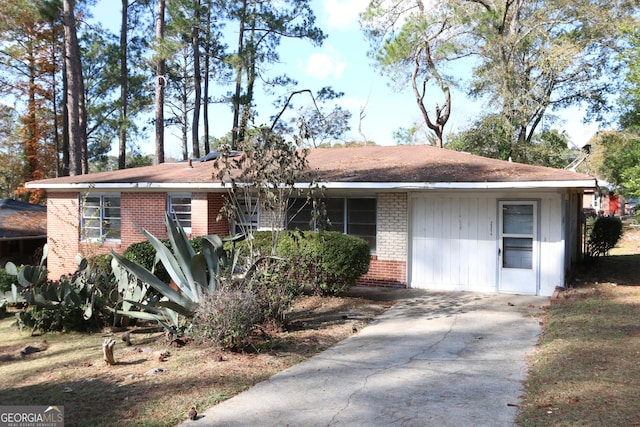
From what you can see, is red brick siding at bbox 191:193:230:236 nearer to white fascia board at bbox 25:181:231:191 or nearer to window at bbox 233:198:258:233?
white fascia board at bbox 25:181:231:191

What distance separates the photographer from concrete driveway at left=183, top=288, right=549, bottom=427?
499 cm

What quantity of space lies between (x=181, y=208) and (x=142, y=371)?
30.8ft

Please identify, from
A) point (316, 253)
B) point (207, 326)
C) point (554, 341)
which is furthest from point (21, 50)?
point (554, 341)

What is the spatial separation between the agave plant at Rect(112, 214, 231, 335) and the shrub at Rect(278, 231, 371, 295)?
2664 mm

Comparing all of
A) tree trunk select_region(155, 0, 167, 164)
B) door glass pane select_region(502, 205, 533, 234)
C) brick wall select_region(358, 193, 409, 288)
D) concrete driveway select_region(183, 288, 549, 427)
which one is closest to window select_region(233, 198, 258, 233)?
concrete driveway select_region(183, 288, 549, 427)

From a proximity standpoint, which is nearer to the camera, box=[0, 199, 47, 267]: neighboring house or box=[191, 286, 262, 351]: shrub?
box=[191, 286, 262, 351]: shrub

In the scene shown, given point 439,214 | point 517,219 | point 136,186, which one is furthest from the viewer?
point 136,186

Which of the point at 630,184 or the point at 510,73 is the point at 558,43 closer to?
the point at 510,73

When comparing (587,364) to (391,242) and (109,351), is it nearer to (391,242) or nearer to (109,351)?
(109,351)

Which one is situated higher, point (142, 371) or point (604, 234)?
point (604, 234)

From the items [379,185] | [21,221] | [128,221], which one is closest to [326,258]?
[379,185]

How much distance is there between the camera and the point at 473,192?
12219mm

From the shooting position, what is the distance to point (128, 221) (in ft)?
53.0

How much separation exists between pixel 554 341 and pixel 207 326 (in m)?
4.92
